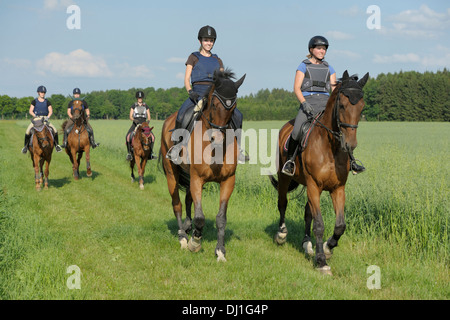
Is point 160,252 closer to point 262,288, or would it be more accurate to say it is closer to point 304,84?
point 262,288

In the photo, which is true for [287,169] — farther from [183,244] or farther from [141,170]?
[141,170]

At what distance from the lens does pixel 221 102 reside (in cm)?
544

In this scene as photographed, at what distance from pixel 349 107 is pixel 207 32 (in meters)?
3.08

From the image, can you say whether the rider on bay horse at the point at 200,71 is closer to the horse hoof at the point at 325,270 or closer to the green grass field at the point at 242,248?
the green grass field at the point at 242,248

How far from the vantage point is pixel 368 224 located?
770cm

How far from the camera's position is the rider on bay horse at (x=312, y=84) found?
21.3 feet

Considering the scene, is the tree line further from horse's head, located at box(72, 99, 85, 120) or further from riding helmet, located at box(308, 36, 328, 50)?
riding helmet, located at box(308, 36, 328, 50)

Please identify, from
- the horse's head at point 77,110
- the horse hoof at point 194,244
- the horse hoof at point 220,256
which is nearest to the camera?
the horse hoof at point 220,256

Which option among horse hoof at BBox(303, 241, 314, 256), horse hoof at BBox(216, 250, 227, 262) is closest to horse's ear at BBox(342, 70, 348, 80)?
horse hoof at BBox(303, 241, 314, 256)

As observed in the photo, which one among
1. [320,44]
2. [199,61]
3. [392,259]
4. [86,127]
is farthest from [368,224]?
[86,127]

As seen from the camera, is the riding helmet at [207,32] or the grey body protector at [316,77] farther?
the riding helmet at [207,32]

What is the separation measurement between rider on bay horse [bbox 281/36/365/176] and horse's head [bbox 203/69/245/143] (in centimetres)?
144

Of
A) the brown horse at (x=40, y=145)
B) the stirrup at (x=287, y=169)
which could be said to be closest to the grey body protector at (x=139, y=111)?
the brown horse at (x=40, y=145)

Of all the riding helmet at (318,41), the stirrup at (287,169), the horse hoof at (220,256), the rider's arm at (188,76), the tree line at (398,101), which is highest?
the tree line at (398,101)
